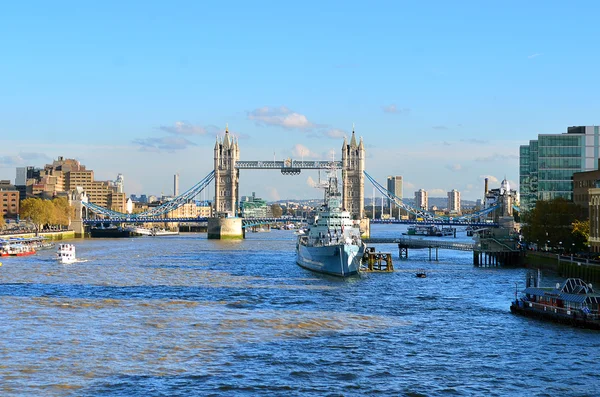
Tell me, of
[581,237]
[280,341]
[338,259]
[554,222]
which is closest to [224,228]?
[554,222]

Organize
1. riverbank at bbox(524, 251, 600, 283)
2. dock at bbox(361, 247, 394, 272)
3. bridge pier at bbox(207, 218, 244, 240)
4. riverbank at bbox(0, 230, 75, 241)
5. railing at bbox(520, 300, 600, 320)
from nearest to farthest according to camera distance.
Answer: railing at bbox(520, 300, 600, 320)
riverbank at bbox(524, 251, 600, 283)
dock at bbox(361, 247, 394, 272)
riverbank at bbox(0, 230, 75, 241)
bridge pier at bbox(207, 218, 244, 240)

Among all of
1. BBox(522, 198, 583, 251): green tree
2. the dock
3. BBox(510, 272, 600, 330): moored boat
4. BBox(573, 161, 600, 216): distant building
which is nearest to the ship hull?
the dock

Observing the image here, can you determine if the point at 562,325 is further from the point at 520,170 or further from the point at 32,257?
the point at 520,170

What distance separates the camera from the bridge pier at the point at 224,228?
17662 cm

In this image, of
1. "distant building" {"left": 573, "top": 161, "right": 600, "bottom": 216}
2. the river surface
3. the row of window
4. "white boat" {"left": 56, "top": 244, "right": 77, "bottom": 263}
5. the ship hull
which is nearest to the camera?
the river surface

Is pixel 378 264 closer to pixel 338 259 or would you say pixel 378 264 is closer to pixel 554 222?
pixel 338 259

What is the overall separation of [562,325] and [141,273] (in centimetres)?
4329

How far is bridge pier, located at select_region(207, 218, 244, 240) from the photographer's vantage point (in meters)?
177

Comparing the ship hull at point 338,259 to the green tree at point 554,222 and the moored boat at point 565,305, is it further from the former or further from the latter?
the moored boat at point 565,305

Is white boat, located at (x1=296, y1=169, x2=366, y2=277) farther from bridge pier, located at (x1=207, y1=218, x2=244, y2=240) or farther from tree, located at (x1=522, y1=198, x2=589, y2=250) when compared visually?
bridge pier, located at (x1=207, y1=218, x2=244, y2=240)

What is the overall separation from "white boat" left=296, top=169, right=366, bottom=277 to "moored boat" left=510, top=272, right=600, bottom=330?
25803 mm

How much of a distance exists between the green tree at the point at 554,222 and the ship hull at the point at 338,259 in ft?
77.0

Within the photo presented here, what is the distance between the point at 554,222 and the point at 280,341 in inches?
2273

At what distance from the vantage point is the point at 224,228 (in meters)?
177
